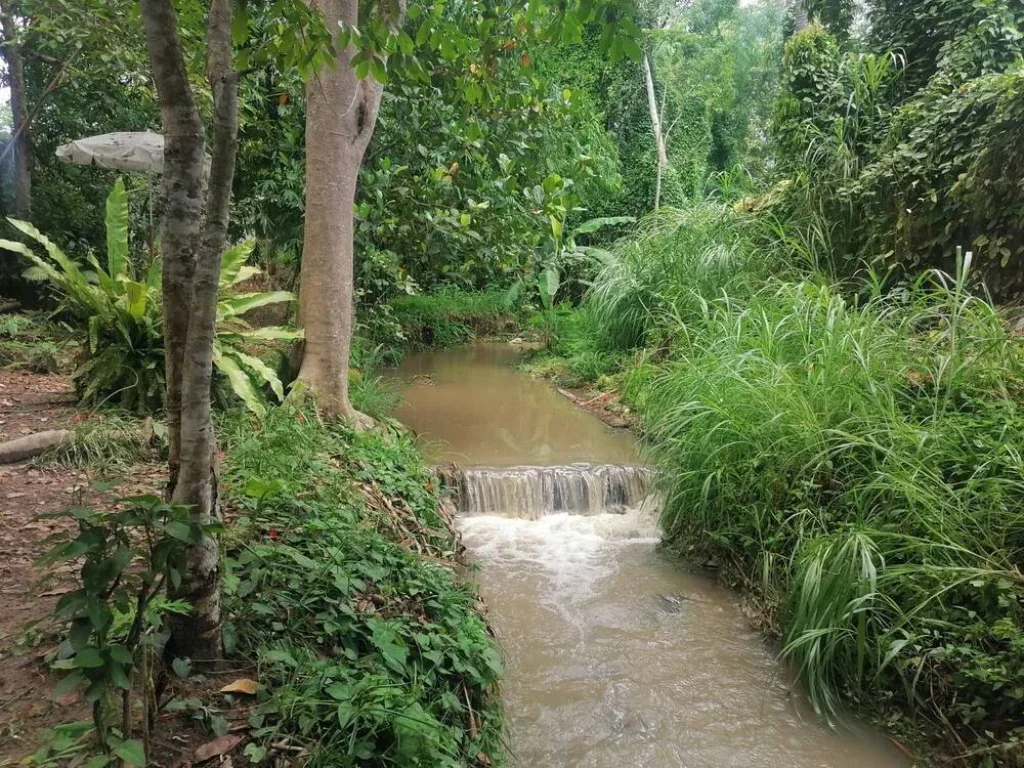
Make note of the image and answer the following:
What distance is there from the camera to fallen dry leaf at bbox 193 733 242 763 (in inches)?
69.2

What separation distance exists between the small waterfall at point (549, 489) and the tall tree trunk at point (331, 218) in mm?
1120

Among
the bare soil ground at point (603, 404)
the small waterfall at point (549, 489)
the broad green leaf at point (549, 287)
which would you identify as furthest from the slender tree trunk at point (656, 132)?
the small waterfall at point (549, 489)

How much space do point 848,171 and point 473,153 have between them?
402cm

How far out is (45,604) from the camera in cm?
225

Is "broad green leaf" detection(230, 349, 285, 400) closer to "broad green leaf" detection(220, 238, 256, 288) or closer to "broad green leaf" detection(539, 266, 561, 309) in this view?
"broad green leaf" detection(220, 238, 256, 288)

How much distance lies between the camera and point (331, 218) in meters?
4.89

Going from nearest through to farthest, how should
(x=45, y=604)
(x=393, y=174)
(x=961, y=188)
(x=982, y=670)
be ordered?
(x=45, y=604) → (x=982, y=670) → (x=961, y=188) → (x=393, y=174)

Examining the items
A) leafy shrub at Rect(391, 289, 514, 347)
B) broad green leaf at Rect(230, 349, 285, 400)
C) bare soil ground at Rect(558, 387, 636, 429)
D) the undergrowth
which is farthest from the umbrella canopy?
bare soil ground at Rect(558, 387, 636, 429)

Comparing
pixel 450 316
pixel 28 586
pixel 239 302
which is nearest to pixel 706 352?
pixel 239 302

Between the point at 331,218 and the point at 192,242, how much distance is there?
3185 mm

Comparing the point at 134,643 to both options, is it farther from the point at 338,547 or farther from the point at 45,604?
the point at 338,547

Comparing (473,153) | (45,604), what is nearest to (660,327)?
(473,153)

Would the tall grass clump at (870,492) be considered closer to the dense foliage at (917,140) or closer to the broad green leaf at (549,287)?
the dense foliage at (917,140)

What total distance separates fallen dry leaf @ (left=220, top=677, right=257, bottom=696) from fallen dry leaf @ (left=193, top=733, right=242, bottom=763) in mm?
139
